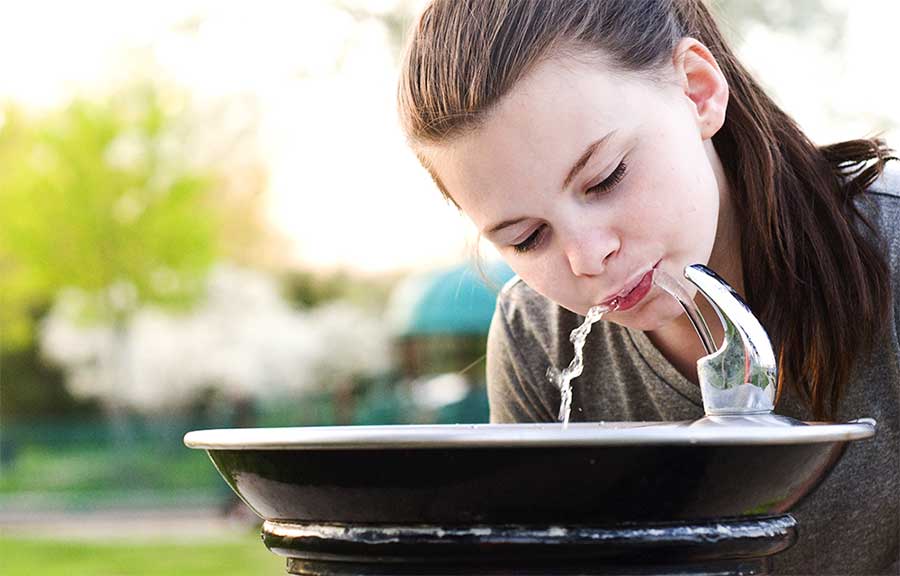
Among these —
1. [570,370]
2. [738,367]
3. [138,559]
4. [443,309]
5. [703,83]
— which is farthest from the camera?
[443,309]

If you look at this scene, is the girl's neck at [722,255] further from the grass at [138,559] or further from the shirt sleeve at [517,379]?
the grass at [138,559]

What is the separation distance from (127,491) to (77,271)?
99.2 inches

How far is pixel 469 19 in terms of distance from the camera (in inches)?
47.4

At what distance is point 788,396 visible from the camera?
4.50 feet

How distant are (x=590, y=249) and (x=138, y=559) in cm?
545

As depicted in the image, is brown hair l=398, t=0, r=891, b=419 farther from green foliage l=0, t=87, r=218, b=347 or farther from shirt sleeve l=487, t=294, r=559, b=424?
green foliage l=0, t=87, r=218, b=347

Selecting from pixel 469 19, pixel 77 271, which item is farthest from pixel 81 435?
pixel 469 19

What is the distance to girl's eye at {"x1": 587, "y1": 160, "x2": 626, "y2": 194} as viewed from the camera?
3.63 ft

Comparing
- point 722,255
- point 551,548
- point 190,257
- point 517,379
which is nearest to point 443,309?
point 190,257

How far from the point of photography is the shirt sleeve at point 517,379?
63.2 inches

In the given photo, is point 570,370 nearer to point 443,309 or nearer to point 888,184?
point 888,184

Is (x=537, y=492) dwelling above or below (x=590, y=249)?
below

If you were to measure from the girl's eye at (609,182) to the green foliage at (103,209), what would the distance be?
393 inches

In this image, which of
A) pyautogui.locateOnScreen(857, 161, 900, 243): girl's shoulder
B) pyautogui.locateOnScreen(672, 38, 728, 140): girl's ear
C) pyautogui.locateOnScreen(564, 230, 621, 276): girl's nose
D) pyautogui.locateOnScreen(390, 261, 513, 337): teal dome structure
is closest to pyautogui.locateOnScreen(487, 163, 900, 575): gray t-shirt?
pyautogui.locateOnScreen(857, 161, 900, 243): girl's shoulder
